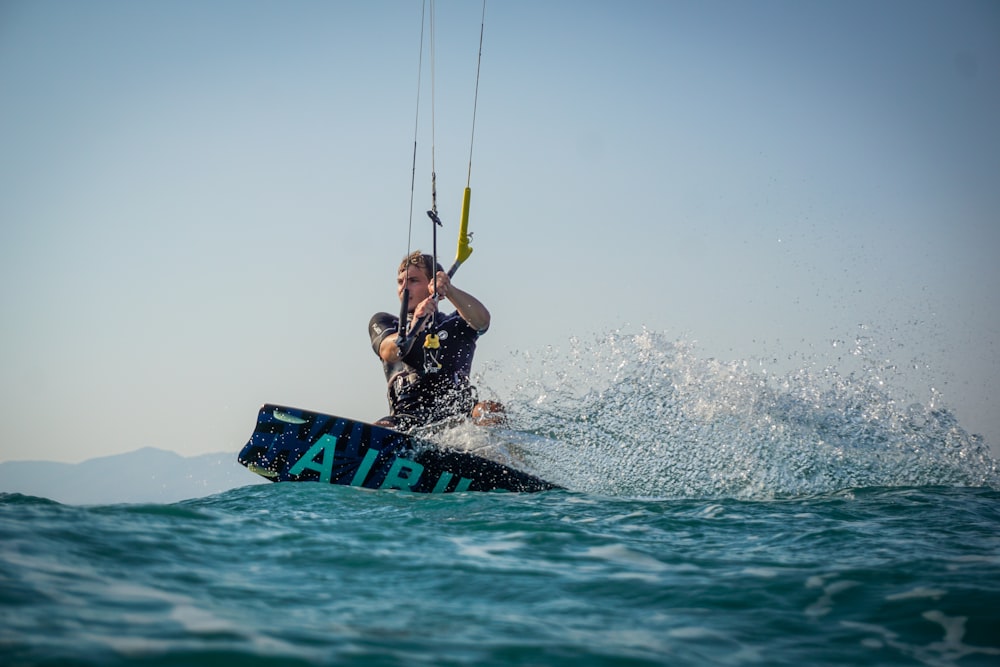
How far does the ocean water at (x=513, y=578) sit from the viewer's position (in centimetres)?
224

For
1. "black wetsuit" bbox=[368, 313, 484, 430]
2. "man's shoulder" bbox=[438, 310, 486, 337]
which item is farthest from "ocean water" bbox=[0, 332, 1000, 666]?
"man's shoulder" bbox=[438, 310, 486, 337]

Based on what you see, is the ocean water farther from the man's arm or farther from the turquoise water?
the man's arm

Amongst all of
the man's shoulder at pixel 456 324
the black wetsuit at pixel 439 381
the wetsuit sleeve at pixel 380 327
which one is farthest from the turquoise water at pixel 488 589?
the wetsuit sleeve at pixel 380 327

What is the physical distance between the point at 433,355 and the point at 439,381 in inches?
10.6

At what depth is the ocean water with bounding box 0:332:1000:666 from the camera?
2.24m

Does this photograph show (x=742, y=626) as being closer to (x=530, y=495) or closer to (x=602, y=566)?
(x=602, y=566)

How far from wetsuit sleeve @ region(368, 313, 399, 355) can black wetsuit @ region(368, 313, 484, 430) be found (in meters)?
0.42

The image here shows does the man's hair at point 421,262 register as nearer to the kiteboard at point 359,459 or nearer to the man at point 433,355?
the man at point 433,355

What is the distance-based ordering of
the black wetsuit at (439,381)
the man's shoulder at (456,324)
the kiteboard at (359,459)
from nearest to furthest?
the kiteboard at (359,459)
the black wetsuit at (439,381)
the man's shoulder at (456,324)

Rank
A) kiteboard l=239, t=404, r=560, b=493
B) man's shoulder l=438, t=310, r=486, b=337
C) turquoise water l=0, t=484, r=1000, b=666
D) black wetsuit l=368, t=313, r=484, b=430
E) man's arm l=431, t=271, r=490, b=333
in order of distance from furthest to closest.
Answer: man's shoulder l=438, t=310, r=486, b=337 < black wetsuit l=368, t=313, r=484, b=430 < man's arm l=431, t=271, r=490, b=333 < kiteboard l=239, t=404, r=560, b=493 < turquoise water l=0, t=484, r=1000, b=666

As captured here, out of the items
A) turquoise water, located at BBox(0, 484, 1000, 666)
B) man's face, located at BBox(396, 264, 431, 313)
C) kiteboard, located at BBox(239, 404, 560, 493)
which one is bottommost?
turquoise water, located at BBox(0, 484, 1000, 666)

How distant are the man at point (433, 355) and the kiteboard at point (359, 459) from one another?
2.04 feet

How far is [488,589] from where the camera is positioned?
2932mm

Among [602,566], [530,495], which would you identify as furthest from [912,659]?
[530,495]
